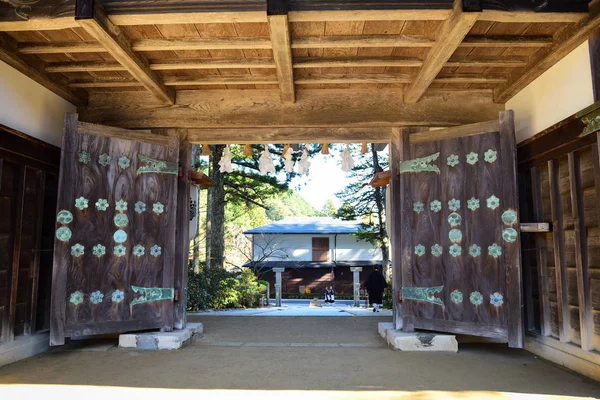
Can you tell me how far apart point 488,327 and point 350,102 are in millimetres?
2716

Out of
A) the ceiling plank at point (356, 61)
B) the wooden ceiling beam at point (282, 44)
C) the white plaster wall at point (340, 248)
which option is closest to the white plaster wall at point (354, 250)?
the white plaster wall at point (340, 248)

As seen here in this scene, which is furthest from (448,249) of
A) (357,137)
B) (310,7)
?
(310,7)

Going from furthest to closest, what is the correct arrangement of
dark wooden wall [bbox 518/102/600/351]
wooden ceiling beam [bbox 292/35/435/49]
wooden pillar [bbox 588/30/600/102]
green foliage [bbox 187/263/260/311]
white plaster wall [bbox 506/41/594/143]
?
green foliage [bbox 187/263/260/311] < wooden ceiling beam [bbox 292/35/435/49] < white plaster wall [bbox 506/41/594/143] < dark wooden wall [bbox 518/102/600/351] < wooden pillar [bbox 588/30/600/102]

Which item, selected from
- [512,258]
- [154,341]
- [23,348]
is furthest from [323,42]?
[23,348]

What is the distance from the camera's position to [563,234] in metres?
3.72

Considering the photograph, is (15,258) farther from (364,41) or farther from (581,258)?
(581,258)

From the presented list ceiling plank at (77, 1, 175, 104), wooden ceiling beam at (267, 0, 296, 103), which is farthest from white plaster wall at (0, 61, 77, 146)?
wooden ceiling beam at (267, 0, 296, 103)

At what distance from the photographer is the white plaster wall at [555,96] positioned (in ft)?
11.2

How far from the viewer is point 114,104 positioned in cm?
→ 494

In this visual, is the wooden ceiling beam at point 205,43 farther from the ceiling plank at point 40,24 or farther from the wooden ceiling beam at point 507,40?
the wooden ceiling beam at point 507,40

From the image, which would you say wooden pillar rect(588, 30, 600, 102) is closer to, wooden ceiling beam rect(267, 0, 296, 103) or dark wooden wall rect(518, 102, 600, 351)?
dark wooden wall rect(518, 102, 600, 351)

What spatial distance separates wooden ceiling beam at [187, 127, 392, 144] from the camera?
4883 millimetres

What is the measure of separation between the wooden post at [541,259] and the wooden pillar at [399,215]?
119 centimetres

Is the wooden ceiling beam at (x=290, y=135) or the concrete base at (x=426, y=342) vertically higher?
the wooden ceiling beam at (x=290, y=135)
